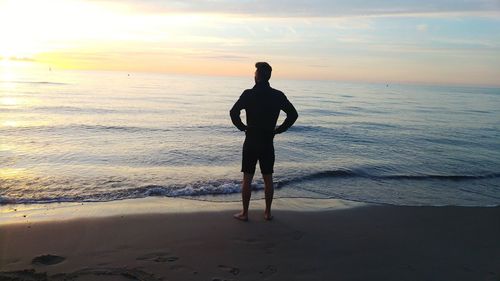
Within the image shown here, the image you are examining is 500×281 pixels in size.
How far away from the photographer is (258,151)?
18.6 ft

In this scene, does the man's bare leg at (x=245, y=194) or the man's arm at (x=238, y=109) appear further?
the man's bare leg at (x=245, y=194)

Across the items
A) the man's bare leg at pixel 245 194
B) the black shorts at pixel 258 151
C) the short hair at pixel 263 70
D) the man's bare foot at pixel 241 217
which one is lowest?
the man's bare foot at pixel 241 217

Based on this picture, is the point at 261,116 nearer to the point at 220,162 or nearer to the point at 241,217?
the point at 241,217

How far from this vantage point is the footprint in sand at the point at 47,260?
417 cm

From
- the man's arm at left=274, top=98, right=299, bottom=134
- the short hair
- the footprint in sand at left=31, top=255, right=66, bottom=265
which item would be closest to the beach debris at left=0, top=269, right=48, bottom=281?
the footprint in sand at left=31, top=255, right=66, bottom=265

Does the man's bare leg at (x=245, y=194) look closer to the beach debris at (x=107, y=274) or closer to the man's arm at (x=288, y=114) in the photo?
the man's arm at (x=288, y=114)

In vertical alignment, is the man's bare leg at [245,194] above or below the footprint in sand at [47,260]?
above

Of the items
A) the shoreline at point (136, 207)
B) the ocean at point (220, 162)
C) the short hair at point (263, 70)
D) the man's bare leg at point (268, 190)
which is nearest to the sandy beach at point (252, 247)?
the man's bare leg at point (268, 190)

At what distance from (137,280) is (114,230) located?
160 centimetres

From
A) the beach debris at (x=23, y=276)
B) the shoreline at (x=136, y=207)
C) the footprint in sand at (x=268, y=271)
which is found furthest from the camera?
the shoreline at (x=136, y=207)

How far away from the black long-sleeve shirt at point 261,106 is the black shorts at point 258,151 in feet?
0.37

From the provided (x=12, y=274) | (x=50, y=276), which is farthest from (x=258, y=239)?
(x=12, y=274)

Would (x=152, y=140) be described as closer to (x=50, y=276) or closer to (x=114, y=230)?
(x=114, y=230)

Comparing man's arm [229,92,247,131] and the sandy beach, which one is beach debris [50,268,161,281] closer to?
the sandy beach
